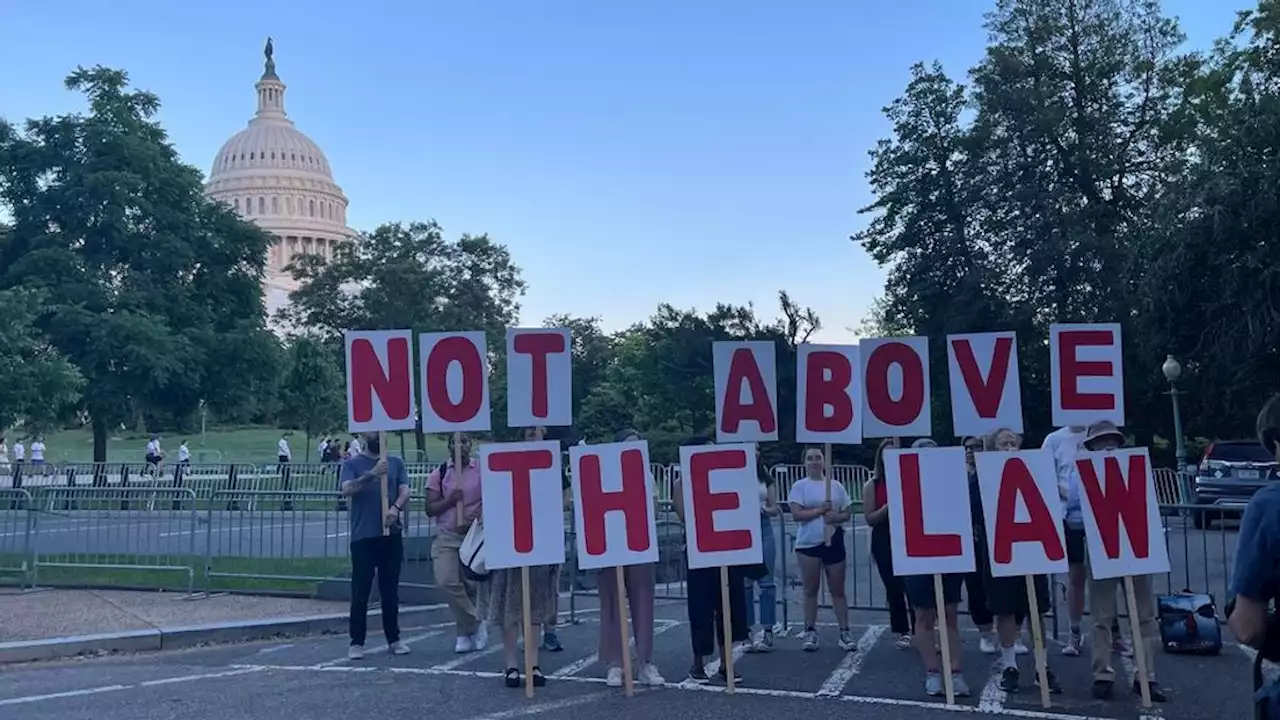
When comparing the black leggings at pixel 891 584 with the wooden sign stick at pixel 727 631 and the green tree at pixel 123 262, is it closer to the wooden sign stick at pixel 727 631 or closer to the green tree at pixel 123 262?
the wooden sign stick at pixel 727 631

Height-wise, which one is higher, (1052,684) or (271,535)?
(271,535)

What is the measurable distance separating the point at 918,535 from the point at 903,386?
205 cm

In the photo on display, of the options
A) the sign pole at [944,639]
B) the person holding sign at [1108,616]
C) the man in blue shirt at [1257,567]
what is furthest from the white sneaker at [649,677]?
the man in blue shirt at [1257,567]

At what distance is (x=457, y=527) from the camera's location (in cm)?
1020

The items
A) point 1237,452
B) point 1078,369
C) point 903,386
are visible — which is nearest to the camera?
point 1078,369

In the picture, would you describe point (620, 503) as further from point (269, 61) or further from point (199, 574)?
point (269, 61)

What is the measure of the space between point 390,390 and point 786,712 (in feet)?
14.5

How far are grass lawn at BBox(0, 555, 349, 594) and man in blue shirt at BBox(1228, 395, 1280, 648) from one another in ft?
37.7

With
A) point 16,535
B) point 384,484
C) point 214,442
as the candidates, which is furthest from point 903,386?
point 214,442

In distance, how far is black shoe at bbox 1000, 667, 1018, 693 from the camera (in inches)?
333

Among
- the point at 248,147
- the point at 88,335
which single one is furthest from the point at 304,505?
the point at 248,147

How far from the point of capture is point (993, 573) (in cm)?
828

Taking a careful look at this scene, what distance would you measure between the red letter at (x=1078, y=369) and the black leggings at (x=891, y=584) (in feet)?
5.71

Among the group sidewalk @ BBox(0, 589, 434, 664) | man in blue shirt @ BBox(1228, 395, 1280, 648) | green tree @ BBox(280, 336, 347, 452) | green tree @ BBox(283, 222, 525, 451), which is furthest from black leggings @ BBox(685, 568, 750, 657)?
green tree @ BBox(283, 222, 525, 451)
